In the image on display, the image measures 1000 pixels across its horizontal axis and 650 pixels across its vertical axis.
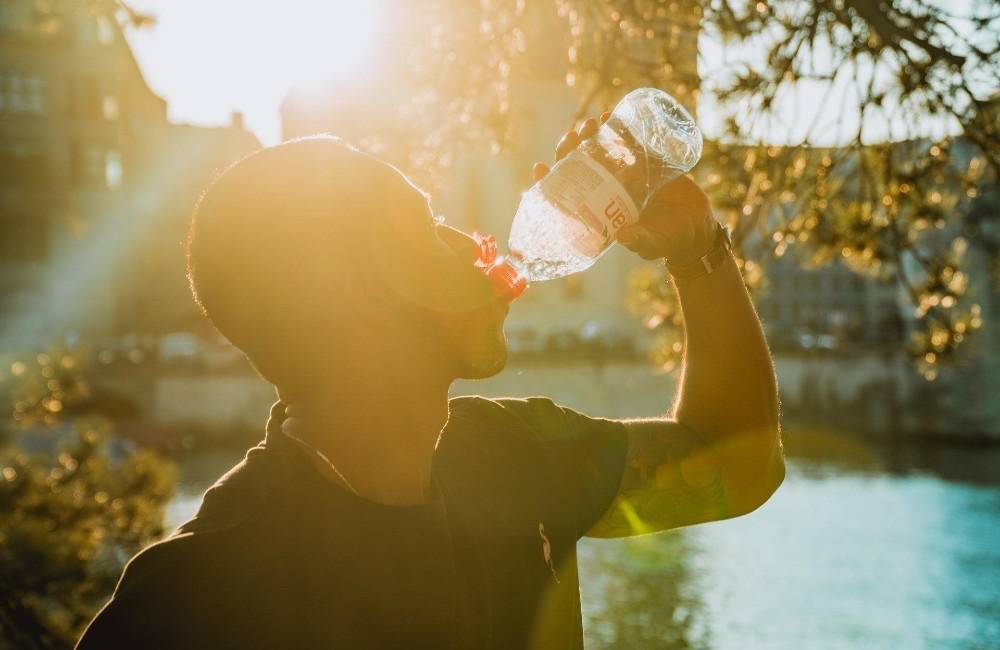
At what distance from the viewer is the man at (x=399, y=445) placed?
133cm

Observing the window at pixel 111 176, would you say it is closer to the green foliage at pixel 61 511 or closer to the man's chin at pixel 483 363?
the green foliage at pixel 61 511

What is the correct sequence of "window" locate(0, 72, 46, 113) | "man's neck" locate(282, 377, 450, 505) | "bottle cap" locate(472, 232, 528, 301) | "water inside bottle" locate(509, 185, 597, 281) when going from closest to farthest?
"man's neck" locate(282, 377, 450, 505) → "bottle cap" locate(472, 232, 528, 301) → "water inside bottle" locate(509, 185, 597, 281) → "window" locate(0, 72, 46, 113)

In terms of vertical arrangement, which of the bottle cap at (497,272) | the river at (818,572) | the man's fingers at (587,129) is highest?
the man's fingers at (587,129)

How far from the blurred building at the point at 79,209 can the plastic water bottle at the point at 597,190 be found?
102ft

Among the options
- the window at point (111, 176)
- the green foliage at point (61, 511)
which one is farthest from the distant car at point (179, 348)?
the green foliage at point (61, 511)

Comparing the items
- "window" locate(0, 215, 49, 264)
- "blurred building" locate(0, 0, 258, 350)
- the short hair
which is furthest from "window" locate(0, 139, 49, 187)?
the short hair

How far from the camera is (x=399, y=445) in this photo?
5.13 ft

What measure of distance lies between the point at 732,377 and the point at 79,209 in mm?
38299

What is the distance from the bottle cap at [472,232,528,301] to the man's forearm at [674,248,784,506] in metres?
0.36

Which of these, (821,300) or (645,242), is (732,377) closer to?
(645,242)

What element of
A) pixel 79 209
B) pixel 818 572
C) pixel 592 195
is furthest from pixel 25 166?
pixel 592 195

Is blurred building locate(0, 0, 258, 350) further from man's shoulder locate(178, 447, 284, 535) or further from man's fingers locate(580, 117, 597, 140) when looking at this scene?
man's shoulder locate(178, 447, 284, 535)

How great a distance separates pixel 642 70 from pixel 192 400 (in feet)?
106

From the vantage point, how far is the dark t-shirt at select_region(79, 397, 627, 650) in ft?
4.13
